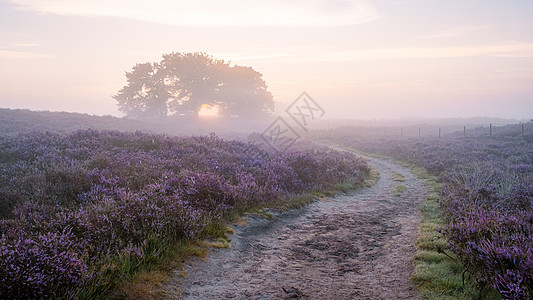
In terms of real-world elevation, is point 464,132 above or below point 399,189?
above

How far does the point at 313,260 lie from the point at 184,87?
188 feet

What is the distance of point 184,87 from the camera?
60.3 metres

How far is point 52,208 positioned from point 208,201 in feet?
12.5

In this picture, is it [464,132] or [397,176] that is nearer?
[397,176]

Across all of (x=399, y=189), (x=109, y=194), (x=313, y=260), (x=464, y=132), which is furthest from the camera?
(x=464, y=132)

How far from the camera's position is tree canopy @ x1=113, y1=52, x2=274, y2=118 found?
59281mm

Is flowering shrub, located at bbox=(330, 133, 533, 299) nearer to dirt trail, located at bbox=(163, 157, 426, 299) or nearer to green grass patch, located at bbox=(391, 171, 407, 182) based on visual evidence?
dirt trail, located at bbox=(163, 157, 426, 299)

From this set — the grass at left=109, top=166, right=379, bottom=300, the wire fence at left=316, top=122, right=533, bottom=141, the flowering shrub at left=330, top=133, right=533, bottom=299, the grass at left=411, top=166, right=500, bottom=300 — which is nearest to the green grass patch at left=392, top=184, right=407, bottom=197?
the flowering shrub at left=330, top=133, right=533, bottom=299

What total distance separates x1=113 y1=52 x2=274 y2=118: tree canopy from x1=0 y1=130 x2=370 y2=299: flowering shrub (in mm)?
43504

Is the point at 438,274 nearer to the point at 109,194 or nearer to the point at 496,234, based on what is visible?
the point at 496,234

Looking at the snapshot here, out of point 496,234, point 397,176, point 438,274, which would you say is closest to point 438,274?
point 438,274

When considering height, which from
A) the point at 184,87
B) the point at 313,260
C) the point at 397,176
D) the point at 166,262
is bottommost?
the point at 397,176

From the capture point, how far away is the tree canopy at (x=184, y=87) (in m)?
59.3

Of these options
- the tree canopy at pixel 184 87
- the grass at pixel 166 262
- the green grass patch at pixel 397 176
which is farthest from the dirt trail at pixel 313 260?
the tree canopy at pixel 184 87
